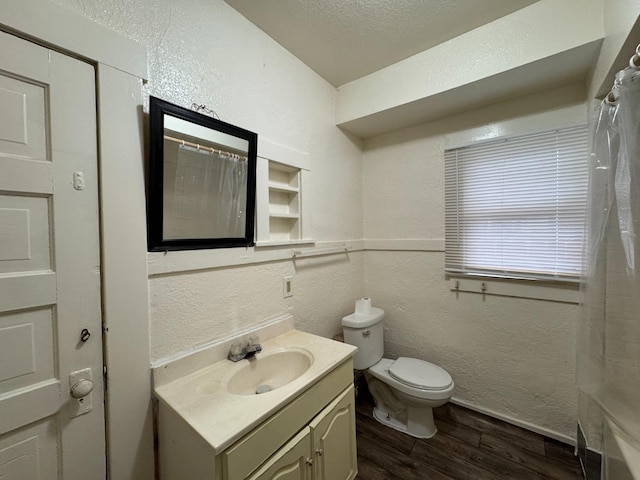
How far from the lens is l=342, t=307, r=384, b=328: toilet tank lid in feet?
5.83

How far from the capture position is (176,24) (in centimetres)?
108

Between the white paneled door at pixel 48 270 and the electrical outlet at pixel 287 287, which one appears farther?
the electrical outlet at pixel 287 287

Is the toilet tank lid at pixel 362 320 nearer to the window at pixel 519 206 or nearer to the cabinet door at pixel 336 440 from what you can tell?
the cabinet door at pixel 336 440

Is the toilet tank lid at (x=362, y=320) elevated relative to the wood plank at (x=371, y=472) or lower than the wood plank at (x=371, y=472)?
elevated

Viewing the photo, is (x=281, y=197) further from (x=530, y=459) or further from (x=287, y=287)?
(x=530, y=459)

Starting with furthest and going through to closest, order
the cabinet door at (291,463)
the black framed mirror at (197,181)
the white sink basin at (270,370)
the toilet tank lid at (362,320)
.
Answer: the toilet tank lid at (362,320), the white sink basin at (270,370), the black framed mirror at (197,181), the cabinet door at (291,463)

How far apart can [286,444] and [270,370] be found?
39 centimetres

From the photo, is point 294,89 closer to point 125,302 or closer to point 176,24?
point 176,24

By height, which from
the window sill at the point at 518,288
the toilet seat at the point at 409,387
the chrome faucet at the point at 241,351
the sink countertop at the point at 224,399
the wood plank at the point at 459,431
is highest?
the window sill at the point at 518,288

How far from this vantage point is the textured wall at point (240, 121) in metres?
1.02

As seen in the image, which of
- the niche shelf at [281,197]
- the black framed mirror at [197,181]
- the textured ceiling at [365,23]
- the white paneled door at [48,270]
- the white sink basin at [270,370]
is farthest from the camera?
the niche shelf at [281,197]

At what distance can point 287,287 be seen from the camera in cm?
157

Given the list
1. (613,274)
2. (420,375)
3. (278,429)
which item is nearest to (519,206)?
(613,274)

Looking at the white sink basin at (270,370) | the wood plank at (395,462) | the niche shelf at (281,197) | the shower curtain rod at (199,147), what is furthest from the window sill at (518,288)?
the shower curtain rod at (199,147)
